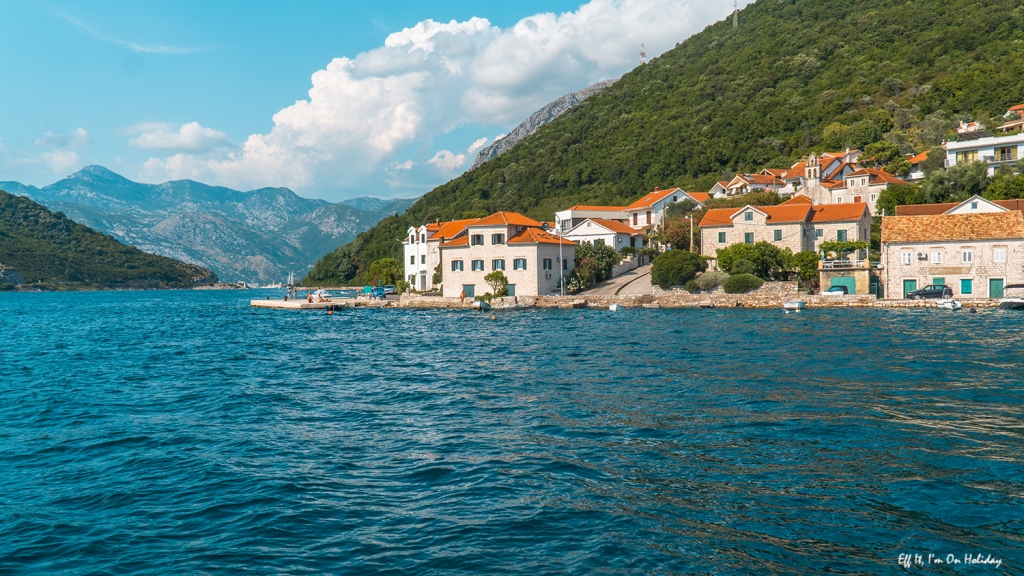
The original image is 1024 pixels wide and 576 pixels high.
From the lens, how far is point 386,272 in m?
81.9

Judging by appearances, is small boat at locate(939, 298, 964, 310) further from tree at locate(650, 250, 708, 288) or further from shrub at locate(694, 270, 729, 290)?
tree at locate(650, 250, 708, 288)

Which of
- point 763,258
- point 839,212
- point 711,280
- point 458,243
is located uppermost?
point 839,212

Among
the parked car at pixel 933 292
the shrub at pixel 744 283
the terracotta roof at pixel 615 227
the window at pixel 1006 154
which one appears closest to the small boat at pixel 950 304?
the parked car at pixel 933 292

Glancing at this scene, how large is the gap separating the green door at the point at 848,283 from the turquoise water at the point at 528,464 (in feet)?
80.2

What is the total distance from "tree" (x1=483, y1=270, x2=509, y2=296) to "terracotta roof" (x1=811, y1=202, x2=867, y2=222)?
25955 millimetres

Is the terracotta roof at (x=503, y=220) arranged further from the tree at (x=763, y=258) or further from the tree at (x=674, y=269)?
the tree at (x=763, y=258)

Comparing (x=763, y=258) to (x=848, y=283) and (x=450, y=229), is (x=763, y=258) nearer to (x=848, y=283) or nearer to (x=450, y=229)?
(x=848, y=283)

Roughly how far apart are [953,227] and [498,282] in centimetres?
3345

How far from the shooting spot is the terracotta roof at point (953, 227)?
140 ft

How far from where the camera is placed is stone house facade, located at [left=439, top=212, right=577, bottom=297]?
55000mm

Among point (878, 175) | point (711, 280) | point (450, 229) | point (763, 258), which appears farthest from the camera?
point (450, 229)

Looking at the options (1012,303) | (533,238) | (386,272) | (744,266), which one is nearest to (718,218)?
(744,266)

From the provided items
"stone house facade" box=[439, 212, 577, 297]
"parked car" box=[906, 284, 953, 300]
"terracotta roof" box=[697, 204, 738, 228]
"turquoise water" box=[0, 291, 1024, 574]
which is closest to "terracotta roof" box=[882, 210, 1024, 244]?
"parked car" box=[906, 284, 953, 300]

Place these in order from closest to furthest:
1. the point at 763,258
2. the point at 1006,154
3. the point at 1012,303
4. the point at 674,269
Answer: the point at 1012,303
the point at 763,258
the point at 674,269
the point at 1006,154
